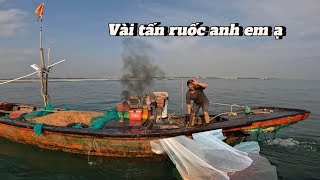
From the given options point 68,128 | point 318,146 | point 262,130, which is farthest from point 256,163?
point 68,128

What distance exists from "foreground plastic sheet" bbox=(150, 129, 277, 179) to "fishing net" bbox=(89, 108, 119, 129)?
272 centimetres

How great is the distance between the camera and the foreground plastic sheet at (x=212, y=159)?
275 inches

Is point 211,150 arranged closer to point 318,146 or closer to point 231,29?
point 318,146

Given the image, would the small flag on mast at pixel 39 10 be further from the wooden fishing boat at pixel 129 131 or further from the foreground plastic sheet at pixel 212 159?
the foreground plastic sheet at pixel 212 159

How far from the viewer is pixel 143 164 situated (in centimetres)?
955

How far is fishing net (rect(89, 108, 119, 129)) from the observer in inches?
401

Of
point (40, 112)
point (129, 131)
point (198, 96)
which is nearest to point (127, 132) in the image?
point (129, 131)

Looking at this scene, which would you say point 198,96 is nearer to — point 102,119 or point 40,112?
point 102,119

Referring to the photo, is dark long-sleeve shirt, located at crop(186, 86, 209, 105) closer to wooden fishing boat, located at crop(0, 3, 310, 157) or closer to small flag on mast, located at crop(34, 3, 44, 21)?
wooden fishing boat, located at crop(0, 3, 310, 157)

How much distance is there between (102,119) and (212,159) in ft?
17.3

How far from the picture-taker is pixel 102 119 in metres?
11.1

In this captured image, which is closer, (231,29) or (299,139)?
(299,139)

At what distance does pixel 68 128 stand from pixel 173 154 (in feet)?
14.1

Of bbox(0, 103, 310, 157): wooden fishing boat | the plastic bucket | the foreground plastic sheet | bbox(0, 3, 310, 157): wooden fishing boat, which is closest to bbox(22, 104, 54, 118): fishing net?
bbox(0, 3, 310, 157): wooden fishing boat
